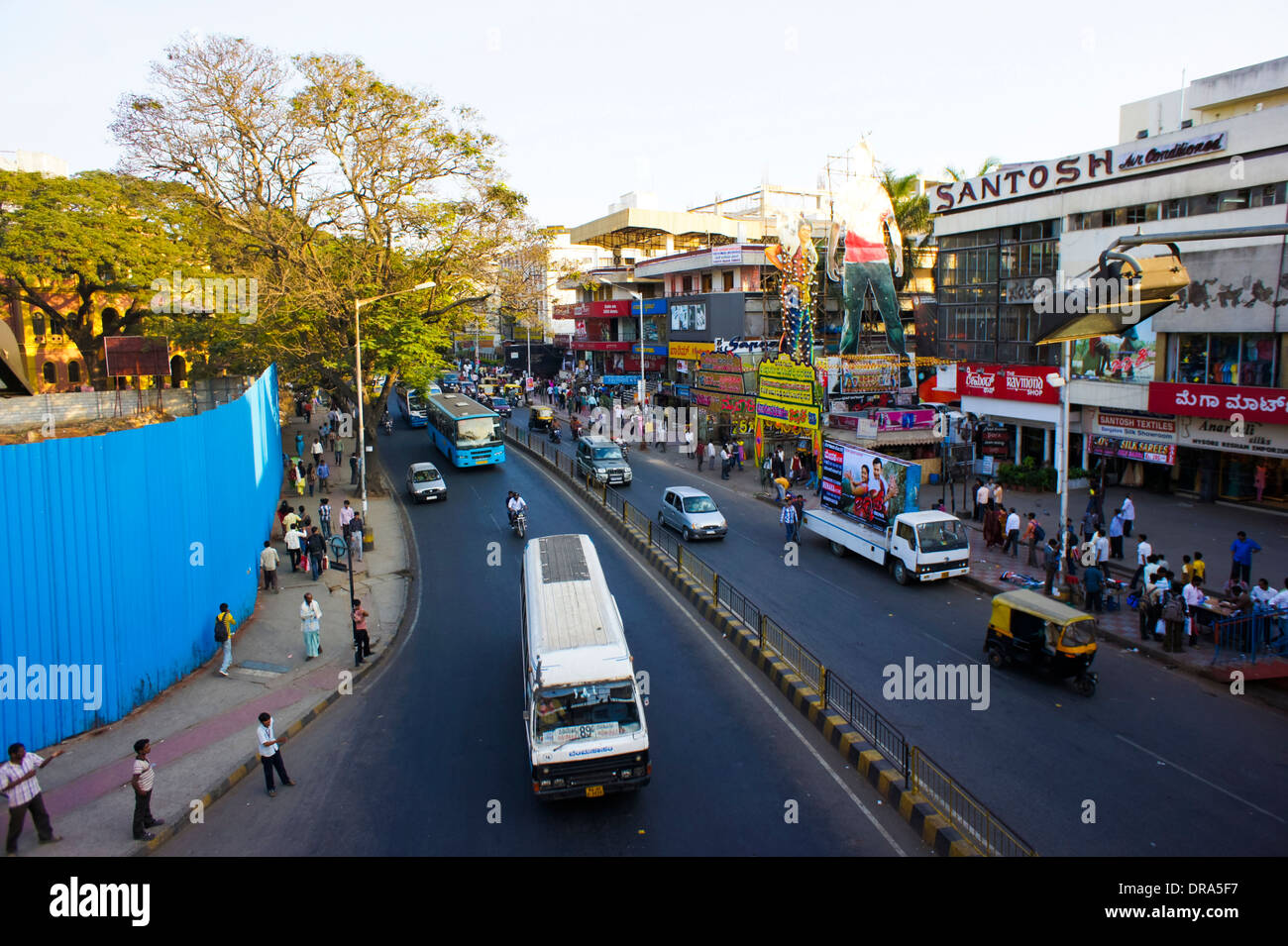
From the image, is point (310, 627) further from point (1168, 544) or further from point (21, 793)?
point (1168, 544)

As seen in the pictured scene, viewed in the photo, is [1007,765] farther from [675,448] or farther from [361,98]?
[675,448]

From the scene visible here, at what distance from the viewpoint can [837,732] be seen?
11984 millimetres

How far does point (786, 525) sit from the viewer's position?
78.5 feet

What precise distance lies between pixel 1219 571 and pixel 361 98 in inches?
1145

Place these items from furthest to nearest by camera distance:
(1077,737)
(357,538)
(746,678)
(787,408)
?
(787,408) < (357,538) < (746,678) < (1077,737)

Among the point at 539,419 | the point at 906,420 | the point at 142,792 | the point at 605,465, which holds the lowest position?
the point at 142,792

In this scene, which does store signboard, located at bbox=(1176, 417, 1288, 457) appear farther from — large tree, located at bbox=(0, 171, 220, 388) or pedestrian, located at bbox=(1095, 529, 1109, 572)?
large tree, located at bbox=(0, 171, 220, 388)

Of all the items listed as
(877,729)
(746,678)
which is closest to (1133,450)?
(746,678)

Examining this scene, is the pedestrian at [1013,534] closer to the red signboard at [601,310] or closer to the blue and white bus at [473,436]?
the blue and white bus at [473,436]

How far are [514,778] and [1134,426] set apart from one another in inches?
989

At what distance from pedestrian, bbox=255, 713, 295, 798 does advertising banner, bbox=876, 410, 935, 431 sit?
2411cm

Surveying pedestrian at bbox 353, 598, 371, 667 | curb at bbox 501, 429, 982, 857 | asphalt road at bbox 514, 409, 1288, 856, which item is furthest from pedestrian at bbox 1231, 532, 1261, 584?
pedestrian at bbox 353, 598, 371, 667

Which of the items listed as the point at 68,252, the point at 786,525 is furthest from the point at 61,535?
the point at 68,252

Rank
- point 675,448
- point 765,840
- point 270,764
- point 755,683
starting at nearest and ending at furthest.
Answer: point 765,840 < point 270,764 < point 755,683 < point 675,448
